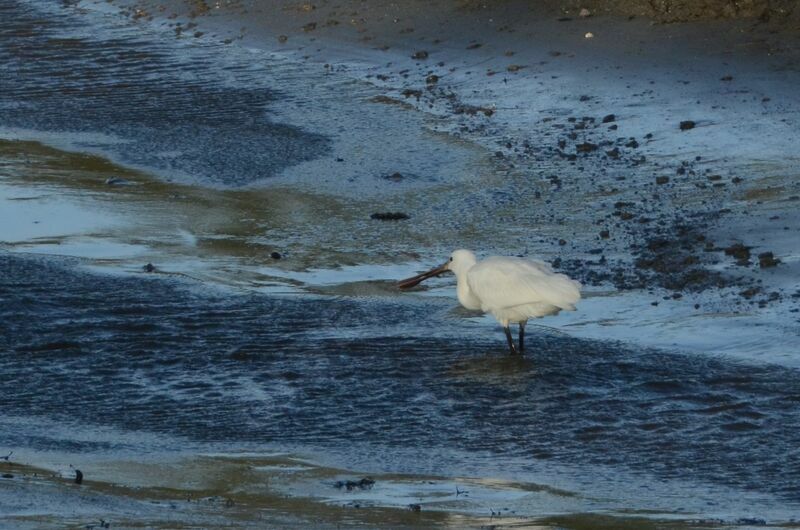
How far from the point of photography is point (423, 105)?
1475 cm

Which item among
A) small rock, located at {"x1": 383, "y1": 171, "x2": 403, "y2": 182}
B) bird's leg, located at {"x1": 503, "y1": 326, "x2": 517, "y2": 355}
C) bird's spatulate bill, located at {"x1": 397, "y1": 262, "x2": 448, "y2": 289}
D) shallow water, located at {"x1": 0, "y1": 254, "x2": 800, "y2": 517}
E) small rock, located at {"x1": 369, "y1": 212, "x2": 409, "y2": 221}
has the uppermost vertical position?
small rock, located at {"x1": 383, "y1": 171, "x2": 403, "y2": 182}

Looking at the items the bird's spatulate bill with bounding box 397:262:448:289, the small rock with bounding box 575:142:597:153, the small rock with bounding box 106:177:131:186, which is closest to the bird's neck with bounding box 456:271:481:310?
the bird's spatulate bill with bounding box 397:262:448:289

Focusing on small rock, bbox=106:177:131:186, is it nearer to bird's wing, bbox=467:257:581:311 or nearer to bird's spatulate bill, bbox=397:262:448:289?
bird's spatulate bill, bbox=397:262:448:289

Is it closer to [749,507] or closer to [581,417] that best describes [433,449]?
[581,417]

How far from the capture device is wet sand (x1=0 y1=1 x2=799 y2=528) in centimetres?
643

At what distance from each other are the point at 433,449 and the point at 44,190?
634 centimetres

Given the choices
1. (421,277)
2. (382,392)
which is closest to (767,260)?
(421,277)

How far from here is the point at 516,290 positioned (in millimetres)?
8195

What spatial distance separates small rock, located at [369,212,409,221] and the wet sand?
110mm

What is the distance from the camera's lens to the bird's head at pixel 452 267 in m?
8.90

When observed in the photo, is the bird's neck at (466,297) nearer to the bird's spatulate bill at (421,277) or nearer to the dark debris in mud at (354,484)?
the bird's spatulate bill at (421,277)

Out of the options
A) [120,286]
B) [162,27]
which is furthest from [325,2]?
[120,286]

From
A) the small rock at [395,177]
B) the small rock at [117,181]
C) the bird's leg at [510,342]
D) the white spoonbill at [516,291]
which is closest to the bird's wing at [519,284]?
the white spoonbill at [516,291]

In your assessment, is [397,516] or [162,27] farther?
[162,27]
